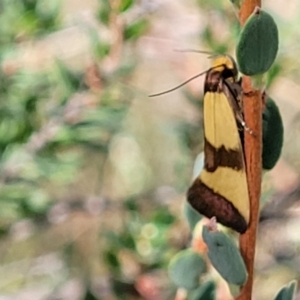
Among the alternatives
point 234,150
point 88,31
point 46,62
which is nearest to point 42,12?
point 88,31

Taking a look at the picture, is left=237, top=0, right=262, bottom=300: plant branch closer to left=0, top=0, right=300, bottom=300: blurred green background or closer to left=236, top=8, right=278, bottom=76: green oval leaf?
left=236, top=8, right=278, bottom=76: green oval leaf

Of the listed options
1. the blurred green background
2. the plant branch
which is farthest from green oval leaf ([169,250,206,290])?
the blurred green background

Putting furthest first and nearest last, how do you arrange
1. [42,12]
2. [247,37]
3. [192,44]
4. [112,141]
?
[192,44], [112,141], [42,12], [247,37]

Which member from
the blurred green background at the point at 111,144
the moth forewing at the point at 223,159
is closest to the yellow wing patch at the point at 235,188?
the moth forewing at the point at 223,159

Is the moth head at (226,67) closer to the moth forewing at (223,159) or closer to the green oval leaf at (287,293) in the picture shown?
the moth forewing at (223,159)

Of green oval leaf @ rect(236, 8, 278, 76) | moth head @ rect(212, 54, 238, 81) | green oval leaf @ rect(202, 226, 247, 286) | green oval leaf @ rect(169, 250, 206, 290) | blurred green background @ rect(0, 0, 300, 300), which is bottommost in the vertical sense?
blurred green background @ rect(0, 0, 300, 300)

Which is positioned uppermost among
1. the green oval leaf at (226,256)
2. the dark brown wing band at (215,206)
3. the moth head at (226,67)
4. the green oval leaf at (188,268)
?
the moth head at (226,67)

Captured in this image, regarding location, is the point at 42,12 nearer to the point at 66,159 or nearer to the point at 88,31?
the point at 88,31
